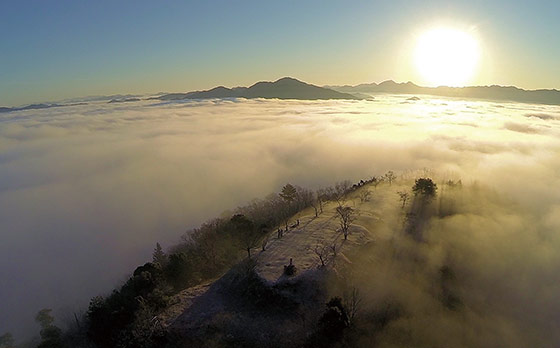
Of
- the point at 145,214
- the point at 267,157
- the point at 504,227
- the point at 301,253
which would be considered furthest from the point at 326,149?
the point at 301,253

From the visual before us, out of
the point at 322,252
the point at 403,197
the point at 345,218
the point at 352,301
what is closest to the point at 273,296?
the point at 352,301

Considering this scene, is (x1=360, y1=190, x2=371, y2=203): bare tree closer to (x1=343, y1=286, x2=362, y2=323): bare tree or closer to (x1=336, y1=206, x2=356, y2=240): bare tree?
(x1=336, y1=206, x2=356, y2=240): bare tree

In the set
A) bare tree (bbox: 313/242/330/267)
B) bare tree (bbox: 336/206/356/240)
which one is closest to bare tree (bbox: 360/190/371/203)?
bare tree (bbox: 336/206/356/240)

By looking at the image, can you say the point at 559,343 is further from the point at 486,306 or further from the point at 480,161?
the point at 480,161

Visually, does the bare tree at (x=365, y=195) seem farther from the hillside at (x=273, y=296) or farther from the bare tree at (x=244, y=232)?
the bare tree at (x=244, y=232)

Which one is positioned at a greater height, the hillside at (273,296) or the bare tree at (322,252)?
the bare tree at (322,252)

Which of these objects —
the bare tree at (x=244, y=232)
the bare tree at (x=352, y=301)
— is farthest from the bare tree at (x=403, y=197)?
the bare tree at (x=244, y=232)
